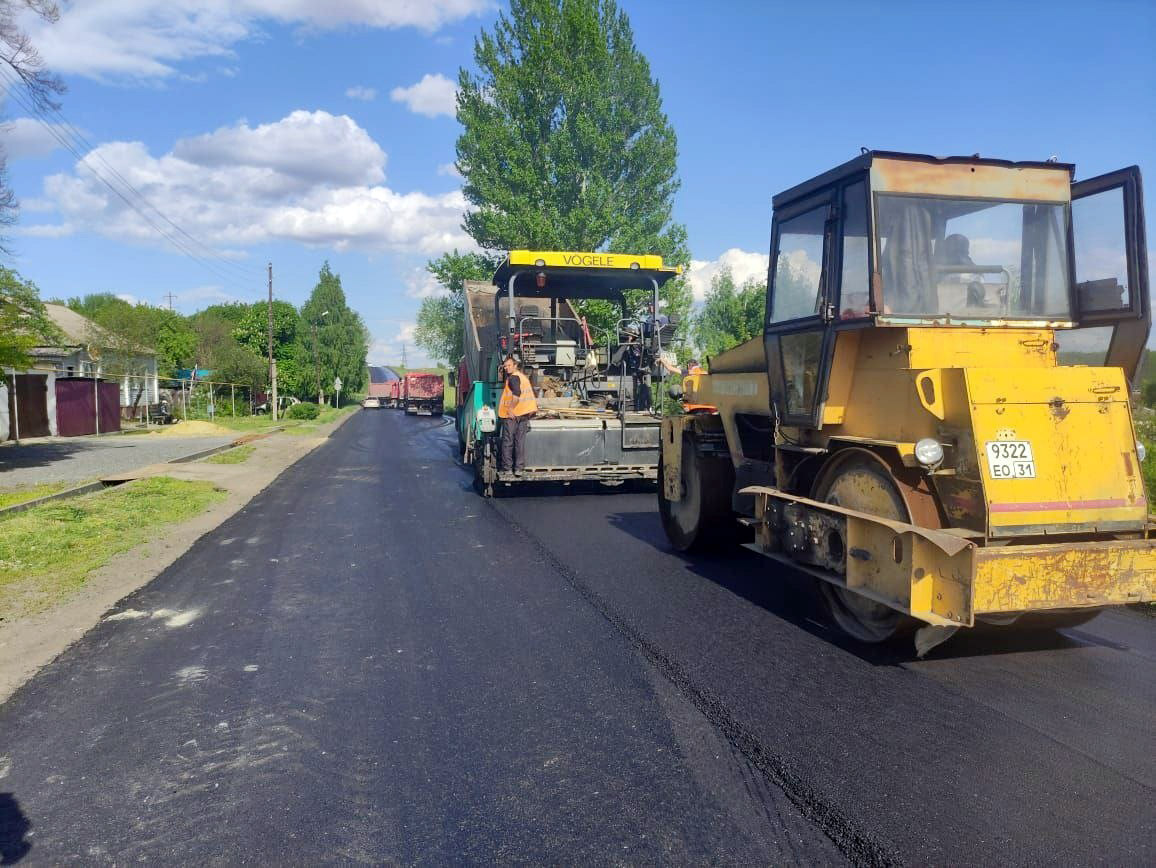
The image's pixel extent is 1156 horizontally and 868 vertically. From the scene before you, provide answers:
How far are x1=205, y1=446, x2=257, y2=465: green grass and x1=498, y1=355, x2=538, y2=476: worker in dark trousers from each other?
29.1 feet

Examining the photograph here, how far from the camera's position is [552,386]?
12.2 meters

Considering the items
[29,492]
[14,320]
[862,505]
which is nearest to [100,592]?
[862,505]

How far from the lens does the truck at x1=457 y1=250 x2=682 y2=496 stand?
1091 cm

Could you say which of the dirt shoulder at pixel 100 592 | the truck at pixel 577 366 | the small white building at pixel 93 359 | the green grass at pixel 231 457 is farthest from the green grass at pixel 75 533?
the small white building at pixel 93 359

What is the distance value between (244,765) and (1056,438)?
405 cm

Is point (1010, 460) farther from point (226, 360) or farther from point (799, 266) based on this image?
point (226, 360)

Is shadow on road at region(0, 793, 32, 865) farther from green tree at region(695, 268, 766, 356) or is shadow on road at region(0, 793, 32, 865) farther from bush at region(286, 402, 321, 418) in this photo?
bush at region(286, 402, 321, 418)

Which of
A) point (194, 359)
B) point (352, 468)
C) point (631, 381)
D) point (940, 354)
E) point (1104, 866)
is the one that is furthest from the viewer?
point (194, 359)

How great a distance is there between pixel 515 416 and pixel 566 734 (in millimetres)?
7169

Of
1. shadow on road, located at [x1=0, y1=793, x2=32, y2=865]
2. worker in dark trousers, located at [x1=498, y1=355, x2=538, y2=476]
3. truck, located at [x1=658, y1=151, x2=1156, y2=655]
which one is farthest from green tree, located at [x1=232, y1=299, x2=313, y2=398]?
shadow on road, located at [x1=0, y1=793, x2=32, y2=865]

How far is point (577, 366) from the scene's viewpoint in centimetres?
1238

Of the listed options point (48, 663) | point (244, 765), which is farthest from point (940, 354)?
point (48, 663)

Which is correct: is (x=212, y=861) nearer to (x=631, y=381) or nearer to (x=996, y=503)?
(x=996, y=503)

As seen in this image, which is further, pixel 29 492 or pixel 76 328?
pixel 76 328
